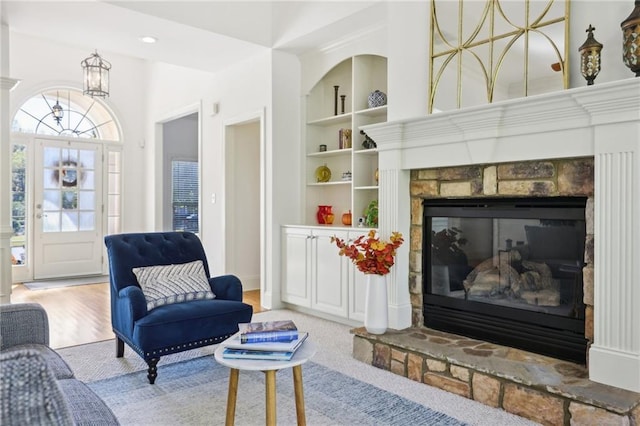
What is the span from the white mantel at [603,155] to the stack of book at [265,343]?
61.3 inches

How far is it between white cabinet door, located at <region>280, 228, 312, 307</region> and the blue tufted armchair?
1291 mm

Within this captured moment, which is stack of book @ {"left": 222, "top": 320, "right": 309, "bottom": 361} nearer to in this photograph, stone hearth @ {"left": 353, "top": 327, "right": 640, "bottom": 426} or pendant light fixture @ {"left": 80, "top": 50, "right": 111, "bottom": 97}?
stone hearth @ {"left": 353, "top": 327, "right": 640, "bottom": 426}

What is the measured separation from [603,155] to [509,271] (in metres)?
A: 0.95

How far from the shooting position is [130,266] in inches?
125

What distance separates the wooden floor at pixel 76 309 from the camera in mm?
3839

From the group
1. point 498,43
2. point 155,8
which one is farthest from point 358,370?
point 155,8

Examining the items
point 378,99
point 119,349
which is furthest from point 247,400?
point 378,99

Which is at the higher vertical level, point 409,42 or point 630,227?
point 409,42

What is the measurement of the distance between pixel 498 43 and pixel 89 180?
639 centimetres

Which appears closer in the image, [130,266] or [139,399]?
[139,399]

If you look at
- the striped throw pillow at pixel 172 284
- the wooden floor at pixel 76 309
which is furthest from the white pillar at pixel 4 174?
the striped throw pillow at pixel 172 284

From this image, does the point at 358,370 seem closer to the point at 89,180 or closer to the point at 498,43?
the point at 498,43

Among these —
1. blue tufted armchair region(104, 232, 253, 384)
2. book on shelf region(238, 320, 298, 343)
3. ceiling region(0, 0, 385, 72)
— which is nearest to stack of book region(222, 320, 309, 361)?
book on shelf region(238, 320, 298, 343)

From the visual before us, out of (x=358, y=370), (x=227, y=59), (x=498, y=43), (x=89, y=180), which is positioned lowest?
(x=358, y=370)
